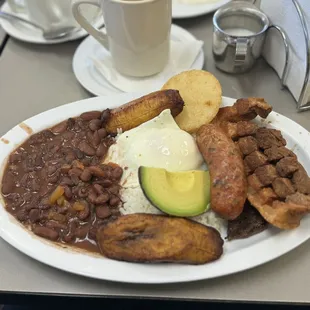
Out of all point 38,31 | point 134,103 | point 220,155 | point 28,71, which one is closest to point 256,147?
point 220,155

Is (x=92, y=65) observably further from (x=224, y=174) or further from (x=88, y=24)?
(x=224, y=174)

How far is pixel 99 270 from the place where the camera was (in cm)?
96

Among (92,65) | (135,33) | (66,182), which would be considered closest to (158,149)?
(66,182)

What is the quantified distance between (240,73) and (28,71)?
0.77 metres

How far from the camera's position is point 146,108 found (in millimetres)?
1213

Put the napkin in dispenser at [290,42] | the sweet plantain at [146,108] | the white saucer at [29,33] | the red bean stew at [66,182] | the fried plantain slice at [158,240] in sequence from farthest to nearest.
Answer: the white saucer at [29,33] < the napkin in dispenser at [290,42] < the sweet plantain at [146,108] < the red bean stew at [66,182] < the fried plantain slice at [158,240]

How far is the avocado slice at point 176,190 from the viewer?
1.00 metres

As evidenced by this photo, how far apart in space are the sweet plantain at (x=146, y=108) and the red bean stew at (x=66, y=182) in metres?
0.05

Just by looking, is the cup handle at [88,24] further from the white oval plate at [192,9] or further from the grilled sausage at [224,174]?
the grilled sausage at [224,174]

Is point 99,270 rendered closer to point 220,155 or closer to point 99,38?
point 220,155

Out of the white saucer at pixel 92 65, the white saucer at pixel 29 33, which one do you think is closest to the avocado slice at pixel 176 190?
the white saucer at pixel 92 65

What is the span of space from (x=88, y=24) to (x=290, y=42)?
0.66 metres

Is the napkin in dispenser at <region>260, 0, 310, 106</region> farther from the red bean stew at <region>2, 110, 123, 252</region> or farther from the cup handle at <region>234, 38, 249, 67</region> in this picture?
the red bean stew at <region>2, 110, 123, 252</region>

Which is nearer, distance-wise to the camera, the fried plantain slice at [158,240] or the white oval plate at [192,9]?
the fried plantain slice at [158,240]
